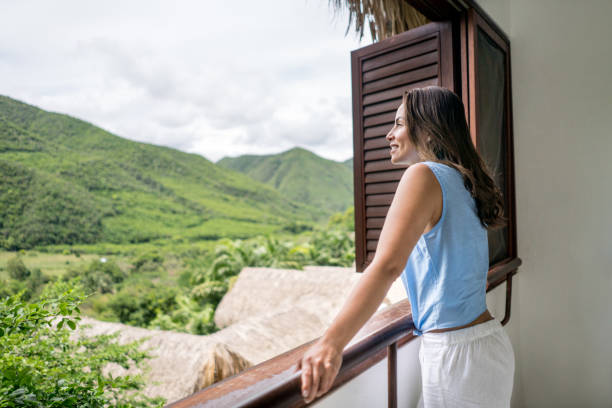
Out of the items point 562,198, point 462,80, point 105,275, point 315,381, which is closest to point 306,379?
point 315,381

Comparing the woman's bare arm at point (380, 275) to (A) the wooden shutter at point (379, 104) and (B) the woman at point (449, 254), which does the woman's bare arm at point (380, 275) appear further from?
(A) the wooden shutter at point (379, 104)

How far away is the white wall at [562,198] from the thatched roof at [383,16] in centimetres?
42

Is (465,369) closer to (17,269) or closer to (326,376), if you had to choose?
(326,376)

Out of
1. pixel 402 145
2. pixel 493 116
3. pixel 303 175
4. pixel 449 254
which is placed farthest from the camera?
pixel 303 175

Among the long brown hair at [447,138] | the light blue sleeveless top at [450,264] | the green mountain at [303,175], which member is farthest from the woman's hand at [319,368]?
the green mountain at [303,175]

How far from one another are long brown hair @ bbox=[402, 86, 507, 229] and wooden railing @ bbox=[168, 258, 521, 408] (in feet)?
1.08

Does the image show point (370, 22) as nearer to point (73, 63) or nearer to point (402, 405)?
point (402, 405)

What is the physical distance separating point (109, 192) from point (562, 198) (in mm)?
8971

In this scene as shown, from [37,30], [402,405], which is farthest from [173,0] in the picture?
[402,405]

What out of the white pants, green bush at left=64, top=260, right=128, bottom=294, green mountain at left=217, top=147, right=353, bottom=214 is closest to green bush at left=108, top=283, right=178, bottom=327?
green bush at left=64, top=260, right=128, bottom=294

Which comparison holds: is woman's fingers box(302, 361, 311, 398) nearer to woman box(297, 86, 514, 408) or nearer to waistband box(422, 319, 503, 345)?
woman box(297, 86, 514, 408)

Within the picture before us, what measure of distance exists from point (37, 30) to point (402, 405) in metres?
8.72

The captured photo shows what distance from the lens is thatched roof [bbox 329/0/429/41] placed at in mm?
2188

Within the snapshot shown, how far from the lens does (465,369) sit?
0.86 meters
